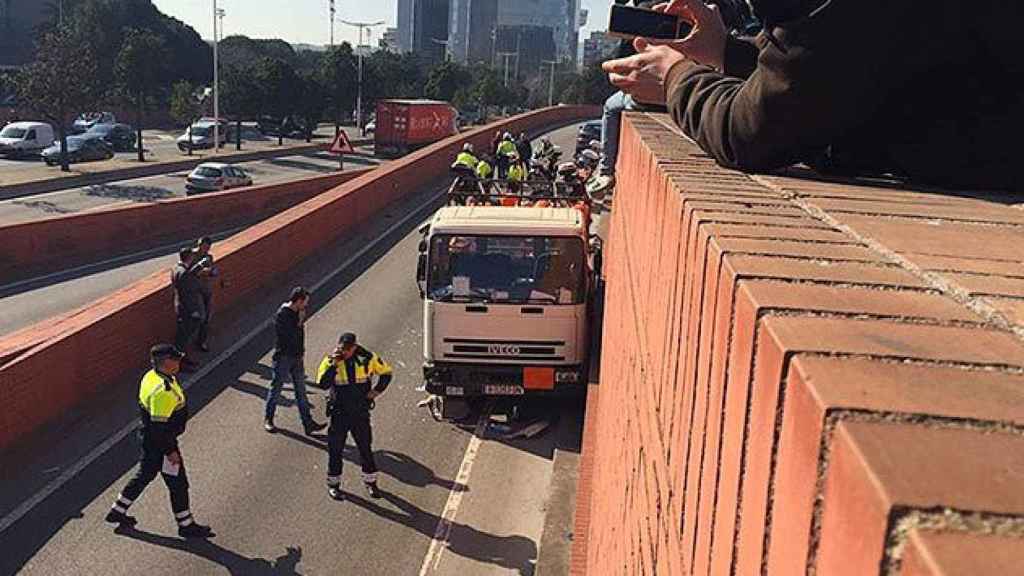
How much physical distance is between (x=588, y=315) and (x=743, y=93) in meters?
10.2

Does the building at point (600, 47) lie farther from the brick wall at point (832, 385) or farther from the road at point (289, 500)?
the road at point (289, 500)

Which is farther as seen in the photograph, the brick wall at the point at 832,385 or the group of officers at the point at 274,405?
the group of officers at the point at 274,405

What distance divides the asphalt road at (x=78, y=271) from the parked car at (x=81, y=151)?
373 centimetres

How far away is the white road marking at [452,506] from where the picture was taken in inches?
361

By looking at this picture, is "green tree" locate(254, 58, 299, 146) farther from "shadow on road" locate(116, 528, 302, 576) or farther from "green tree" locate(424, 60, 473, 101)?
"shadow on road" locate(116, 528, 302, 576)

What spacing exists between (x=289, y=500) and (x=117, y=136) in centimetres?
4717

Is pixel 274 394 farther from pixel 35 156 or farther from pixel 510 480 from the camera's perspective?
pixel 35 156

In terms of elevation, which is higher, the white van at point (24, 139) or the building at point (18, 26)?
the building at point (18, 26)

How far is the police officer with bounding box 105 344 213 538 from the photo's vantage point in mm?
9133

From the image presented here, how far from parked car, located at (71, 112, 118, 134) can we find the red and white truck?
566 inches

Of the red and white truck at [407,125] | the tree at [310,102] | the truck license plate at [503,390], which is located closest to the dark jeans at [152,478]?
the truck license plate at [503,390]

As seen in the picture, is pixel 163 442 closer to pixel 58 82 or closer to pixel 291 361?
pixel 291 361

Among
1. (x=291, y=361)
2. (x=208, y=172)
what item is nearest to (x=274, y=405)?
(x=291, y=361)

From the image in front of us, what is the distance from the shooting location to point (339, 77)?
69.9 m
